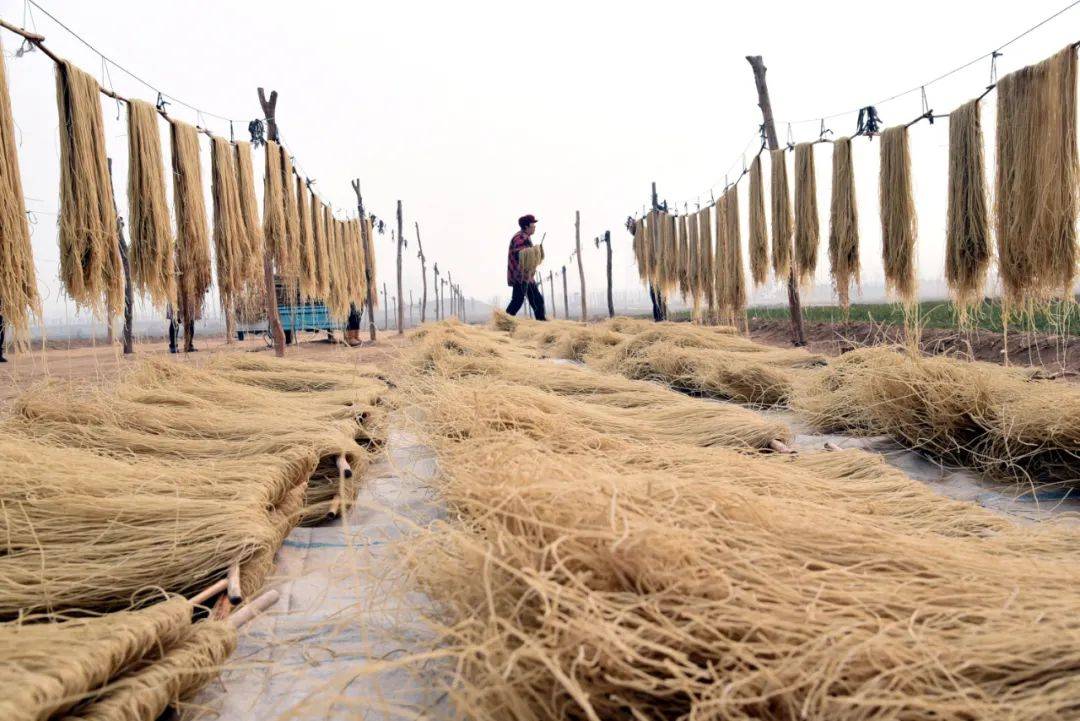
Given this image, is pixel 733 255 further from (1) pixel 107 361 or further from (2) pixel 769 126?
(1) pixel 107 361

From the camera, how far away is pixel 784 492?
1551mm

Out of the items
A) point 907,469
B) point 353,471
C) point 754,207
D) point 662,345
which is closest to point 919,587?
point 907,469

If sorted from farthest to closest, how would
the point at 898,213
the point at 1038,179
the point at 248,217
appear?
1. the point at 248,217
2. the point at 898,213
3. the point at 1038,179

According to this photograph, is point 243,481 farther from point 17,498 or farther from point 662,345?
point 662,345

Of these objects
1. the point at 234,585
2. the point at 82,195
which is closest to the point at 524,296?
the point at 82,195

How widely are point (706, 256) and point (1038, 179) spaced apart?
24.0ft

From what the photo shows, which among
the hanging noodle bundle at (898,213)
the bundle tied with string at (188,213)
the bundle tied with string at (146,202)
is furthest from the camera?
the hanging noodle bundle at (898,213)

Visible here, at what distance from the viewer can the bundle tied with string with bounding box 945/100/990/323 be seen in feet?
14.3

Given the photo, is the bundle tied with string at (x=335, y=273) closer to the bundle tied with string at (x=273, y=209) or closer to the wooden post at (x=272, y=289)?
the wooden post at (x=272, y=289)

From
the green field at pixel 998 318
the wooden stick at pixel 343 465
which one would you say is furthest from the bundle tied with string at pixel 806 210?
the wooden stick at pixel 343 465

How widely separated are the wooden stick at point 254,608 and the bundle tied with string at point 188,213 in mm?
4608

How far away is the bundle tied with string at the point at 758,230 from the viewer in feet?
26.2

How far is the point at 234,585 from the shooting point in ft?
4.40

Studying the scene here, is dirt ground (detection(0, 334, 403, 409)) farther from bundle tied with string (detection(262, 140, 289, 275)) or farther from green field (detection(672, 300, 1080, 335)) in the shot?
green field (detection(672, 300, 1080, 335))
